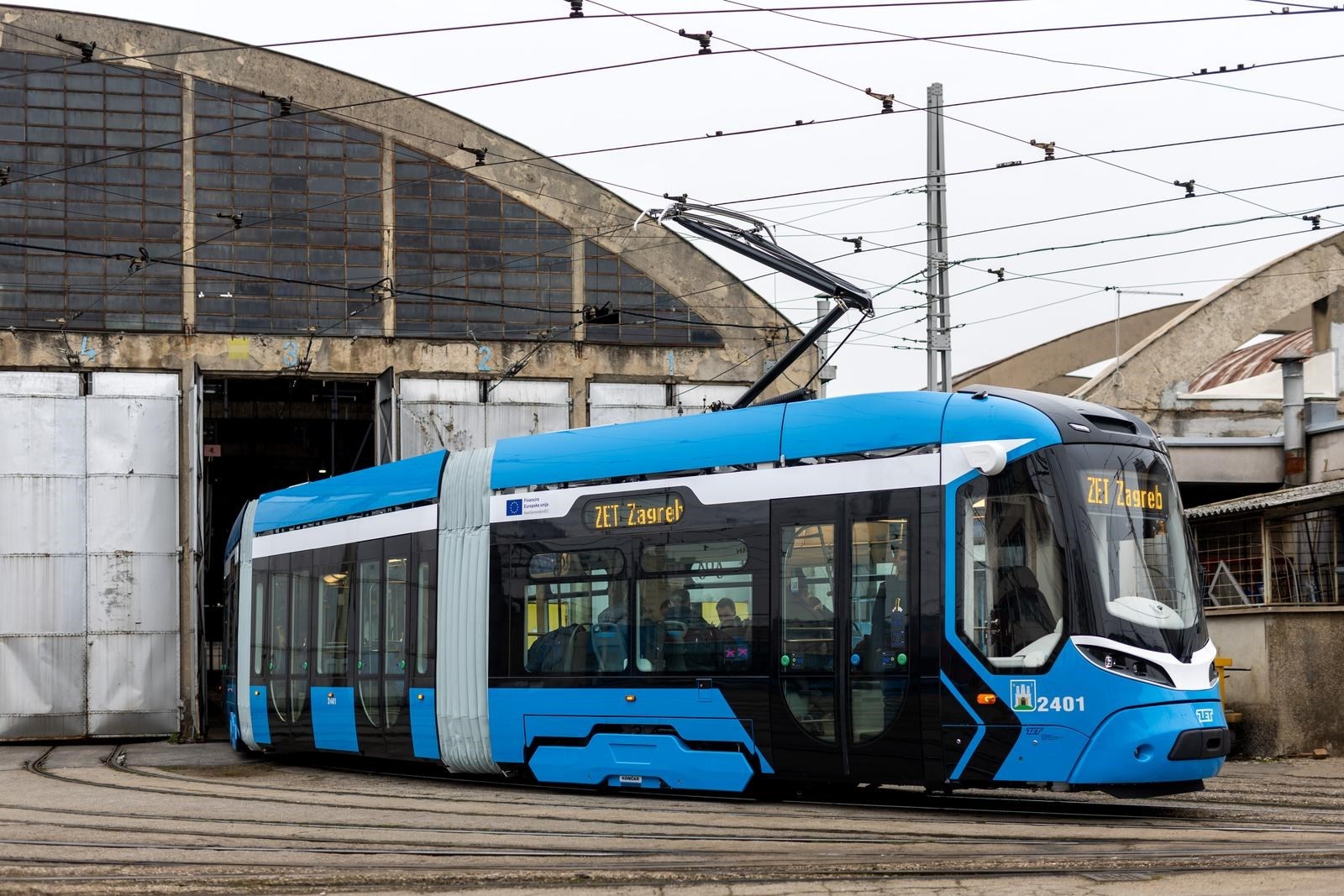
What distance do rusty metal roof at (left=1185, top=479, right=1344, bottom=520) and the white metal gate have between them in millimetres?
16060

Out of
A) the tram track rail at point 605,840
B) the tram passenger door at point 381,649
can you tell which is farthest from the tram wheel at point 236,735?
the tram track rail at point 605,840

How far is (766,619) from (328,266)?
57.2ft

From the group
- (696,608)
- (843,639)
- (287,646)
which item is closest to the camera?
(843,639)

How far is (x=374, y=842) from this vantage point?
1039 centimetres

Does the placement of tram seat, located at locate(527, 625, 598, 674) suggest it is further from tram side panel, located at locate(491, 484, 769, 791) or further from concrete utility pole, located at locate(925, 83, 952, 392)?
concrete utility pole, located at locate(925, 83, 952, 392)

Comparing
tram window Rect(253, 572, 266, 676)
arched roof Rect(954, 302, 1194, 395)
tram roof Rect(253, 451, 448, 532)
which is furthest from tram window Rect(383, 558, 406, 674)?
arched roof Rect(954, 302, 1194, 395)

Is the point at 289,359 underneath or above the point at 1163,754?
above

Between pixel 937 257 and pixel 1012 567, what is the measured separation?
12.3 meters

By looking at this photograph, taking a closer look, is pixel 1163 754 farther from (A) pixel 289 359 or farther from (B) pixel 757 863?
(A) pixel 289 359

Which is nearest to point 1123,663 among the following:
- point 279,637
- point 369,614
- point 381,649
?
point 381,649

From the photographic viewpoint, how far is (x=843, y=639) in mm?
12070

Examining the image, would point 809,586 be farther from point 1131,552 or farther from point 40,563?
point 40,563

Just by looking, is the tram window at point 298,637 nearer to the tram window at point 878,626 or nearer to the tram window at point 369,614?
the tram window at point 369,614

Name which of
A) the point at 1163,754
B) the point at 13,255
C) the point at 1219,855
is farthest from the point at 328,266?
the point at 1219,855
